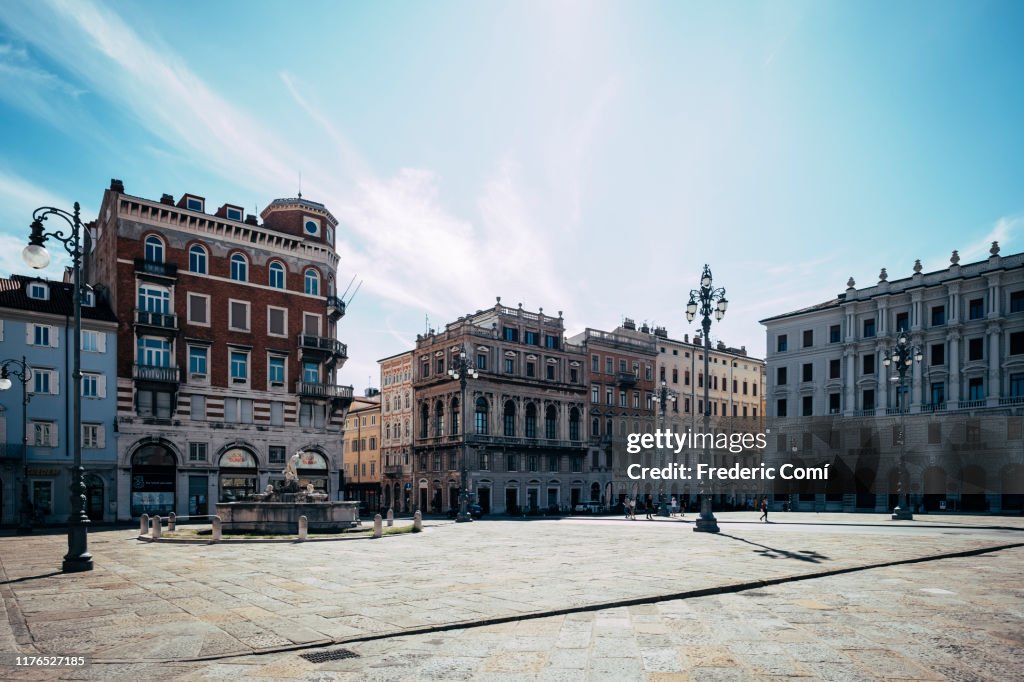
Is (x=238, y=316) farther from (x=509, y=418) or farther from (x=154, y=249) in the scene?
(x=509, y=418)

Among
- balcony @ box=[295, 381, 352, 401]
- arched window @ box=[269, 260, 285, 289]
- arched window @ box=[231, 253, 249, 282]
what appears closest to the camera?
arched window @ box=[231, 253, 249, 282]

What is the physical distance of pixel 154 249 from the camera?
44.9m

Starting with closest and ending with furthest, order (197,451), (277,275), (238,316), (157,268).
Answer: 1. (157,268)
2. (197,451)
3. (238,316)
4. (277,275)

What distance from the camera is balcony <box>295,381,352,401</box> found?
49656mm

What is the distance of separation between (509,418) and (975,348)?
127ft

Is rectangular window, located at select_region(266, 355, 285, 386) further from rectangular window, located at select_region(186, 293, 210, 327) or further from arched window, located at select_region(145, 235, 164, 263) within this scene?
arched window, located at select_region(145, 235, 164, 263)

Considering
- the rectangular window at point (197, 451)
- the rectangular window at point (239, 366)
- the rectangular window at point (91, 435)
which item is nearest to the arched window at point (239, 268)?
the rectangular window at point (239, 366)

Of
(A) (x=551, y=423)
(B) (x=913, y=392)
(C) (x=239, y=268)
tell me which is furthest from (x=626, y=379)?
(C) (x=239, y=268)

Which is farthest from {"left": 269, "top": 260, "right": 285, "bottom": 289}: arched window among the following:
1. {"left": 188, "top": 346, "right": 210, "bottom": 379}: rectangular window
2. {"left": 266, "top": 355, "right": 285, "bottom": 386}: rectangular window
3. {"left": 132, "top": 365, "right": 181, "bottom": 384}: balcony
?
{"left": 132, "top": 365, "right": 181, "bottom": 384}: balcony

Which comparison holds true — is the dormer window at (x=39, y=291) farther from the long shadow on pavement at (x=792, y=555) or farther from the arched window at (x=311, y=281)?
the long shadow on pavement at (x=792, y=555)

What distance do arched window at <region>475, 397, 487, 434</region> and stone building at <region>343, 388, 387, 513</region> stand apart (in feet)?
51.5

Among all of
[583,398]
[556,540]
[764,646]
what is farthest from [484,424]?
[764,646]

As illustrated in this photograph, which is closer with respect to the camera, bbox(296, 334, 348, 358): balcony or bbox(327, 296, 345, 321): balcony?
bbox(296, 334, 348, 358): balcony

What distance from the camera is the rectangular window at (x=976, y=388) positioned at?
51.9 meters
